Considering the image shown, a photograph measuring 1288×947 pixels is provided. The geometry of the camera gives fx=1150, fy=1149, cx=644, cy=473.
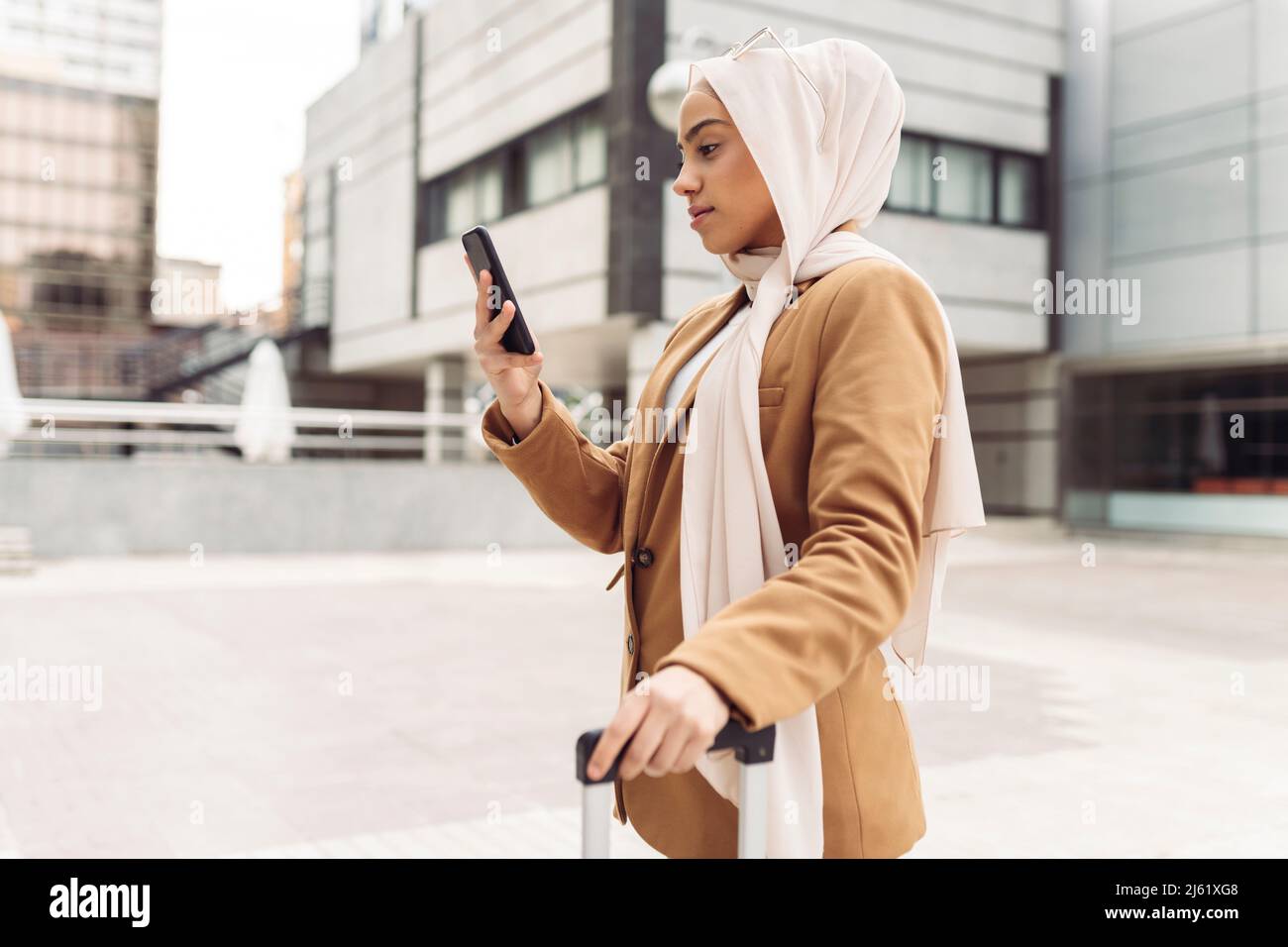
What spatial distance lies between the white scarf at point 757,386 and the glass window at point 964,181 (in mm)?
19807

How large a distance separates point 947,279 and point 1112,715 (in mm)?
15294

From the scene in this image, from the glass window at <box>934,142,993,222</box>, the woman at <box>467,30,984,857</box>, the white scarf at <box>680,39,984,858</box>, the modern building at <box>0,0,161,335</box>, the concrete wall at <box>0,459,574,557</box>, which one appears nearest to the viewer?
the woman at <box>467,30,984,857</box>

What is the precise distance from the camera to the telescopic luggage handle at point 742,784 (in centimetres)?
115

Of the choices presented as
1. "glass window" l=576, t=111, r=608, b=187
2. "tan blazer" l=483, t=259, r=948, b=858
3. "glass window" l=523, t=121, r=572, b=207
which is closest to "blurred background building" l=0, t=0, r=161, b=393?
"glass window" l=523, t=121, r=572, b=207

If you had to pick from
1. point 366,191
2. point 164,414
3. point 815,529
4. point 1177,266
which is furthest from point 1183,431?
point 815,529

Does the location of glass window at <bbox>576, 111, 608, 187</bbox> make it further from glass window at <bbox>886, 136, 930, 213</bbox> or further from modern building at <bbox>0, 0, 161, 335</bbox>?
modern building at <bbox>0, 0, 161, 335</bbox>

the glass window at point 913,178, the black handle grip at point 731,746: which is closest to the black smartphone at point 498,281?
the black handle grip at point 731,746

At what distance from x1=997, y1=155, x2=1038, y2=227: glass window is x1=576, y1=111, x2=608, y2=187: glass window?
306 inches

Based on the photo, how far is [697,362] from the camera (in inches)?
68.3

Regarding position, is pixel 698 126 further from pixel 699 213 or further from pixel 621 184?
pixel 621 184

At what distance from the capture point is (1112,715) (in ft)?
21.1

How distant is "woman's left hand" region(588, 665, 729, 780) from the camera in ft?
3.66

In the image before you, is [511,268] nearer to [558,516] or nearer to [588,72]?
[588,72]

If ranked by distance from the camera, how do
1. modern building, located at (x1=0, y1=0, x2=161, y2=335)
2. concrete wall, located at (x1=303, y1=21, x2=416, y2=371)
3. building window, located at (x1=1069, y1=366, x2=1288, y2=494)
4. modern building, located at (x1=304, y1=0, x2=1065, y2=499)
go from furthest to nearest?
modern building, located at (x1=0, y1=0, x2=161, y2=335) < concrete wall, located at (x1=303, y1=21, x2=416, y2=371) < building window, located at (x1=1069, y1=366, x2=1288, y2=494) < modern building, located at (x1=304, y1=0, x2=1065, y2=499)
